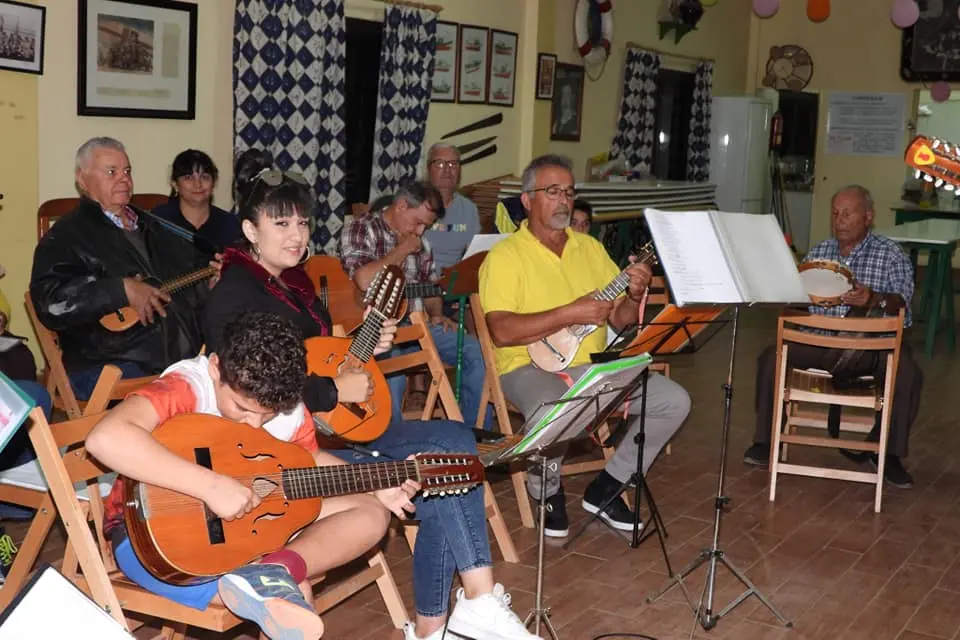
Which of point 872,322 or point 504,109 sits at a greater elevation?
point 504,109

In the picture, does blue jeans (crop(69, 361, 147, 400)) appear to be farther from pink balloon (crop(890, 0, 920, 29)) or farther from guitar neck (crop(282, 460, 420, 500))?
pink balloon (crop(890, 0, 920, 29))

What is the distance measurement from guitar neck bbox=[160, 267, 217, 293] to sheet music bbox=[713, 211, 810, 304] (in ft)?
6.37

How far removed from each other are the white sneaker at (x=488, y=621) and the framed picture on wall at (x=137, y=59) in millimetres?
3462

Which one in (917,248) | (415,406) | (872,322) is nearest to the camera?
(872,322)

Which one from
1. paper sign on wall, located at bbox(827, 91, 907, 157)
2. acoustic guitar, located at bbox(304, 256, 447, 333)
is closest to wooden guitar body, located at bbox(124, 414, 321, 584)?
acoustic guitar, located at bbox(304, 256, 447, 333)

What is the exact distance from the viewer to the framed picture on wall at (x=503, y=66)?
8328 mm

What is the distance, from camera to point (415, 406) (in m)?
5.46

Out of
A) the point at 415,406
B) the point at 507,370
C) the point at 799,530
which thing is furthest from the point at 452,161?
the point at 799,530

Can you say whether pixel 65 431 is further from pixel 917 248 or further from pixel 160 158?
pixel 917 248

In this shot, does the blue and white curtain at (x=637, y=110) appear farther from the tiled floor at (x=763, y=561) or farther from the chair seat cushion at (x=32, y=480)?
the chair seat cushion at (x=32, y=480)

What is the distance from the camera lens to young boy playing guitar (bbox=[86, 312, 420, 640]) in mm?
2258

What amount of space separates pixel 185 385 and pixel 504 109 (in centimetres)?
644

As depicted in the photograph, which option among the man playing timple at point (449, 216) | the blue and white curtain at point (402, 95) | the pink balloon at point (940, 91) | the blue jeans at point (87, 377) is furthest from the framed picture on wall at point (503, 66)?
the pink balloon at point (940, 91)

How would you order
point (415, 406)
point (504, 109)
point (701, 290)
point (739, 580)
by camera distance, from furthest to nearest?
point (504, 109)
point (415, 406)
point (739, 580)
point (701, 290)
